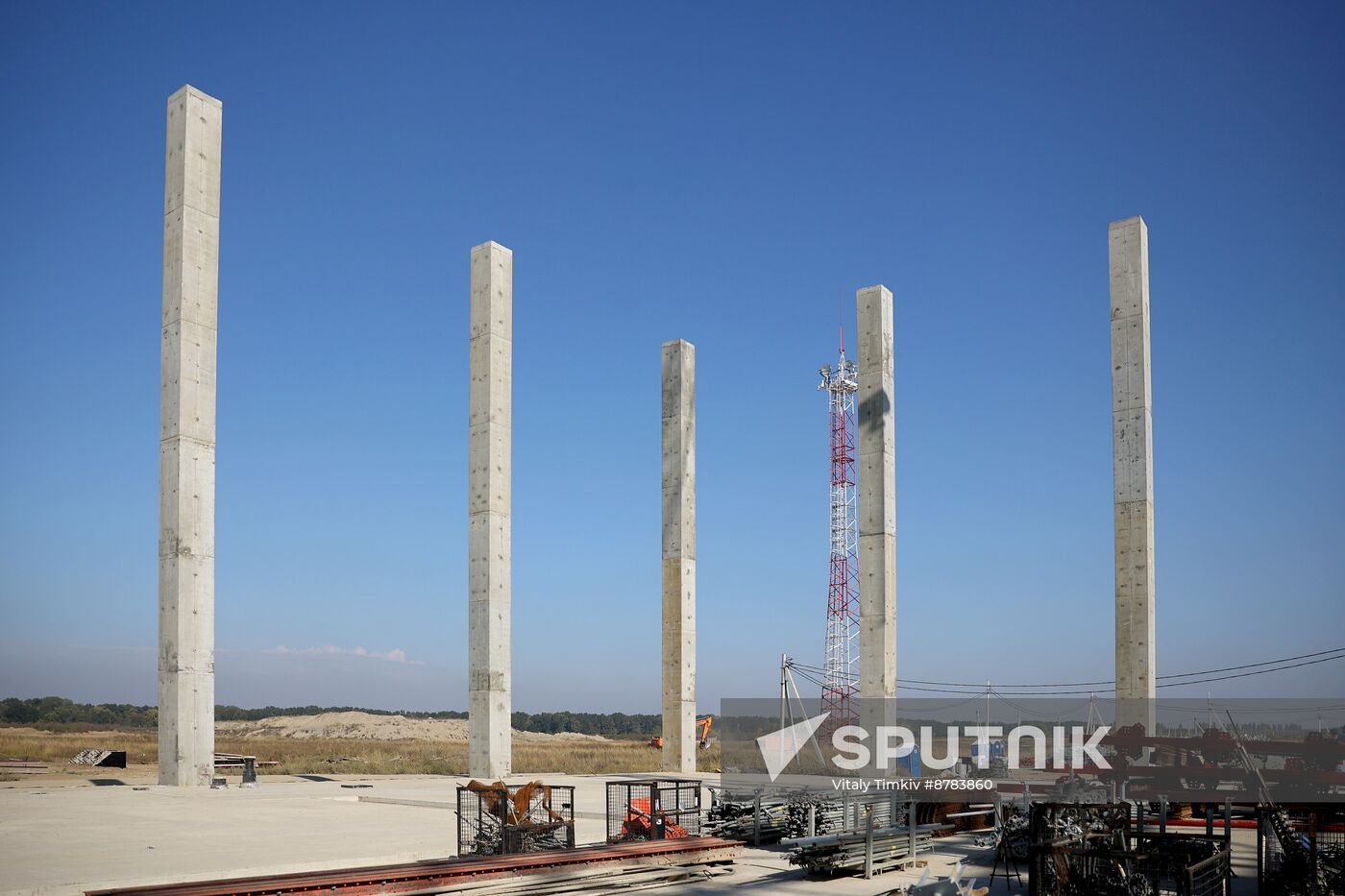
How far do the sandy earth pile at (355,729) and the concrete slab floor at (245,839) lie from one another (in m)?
57.6

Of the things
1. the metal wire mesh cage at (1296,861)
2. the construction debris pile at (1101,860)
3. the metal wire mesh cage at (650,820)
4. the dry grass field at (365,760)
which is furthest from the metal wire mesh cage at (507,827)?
the dry grass field at (365,760)

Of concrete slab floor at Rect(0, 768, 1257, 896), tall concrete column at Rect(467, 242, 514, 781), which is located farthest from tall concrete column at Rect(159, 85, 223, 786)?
tall concrete column at Rect(467, 242, 514, 781)

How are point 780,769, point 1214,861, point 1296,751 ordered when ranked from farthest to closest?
1. point 780,769
2. point 1296,751
3. point 1214,861

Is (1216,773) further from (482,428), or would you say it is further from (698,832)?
(482,428)

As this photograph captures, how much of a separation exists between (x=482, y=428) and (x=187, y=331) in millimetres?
6485

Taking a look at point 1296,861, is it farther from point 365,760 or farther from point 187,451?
point 365,760

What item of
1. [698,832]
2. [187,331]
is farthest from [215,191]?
[698,832]

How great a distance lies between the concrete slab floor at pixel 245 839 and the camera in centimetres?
1296

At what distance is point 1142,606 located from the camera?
19.2 m

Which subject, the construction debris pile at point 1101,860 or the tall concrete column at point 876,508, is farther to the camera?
the tall concrete column at point 876,508

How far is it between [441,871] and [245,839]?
14.3 feet

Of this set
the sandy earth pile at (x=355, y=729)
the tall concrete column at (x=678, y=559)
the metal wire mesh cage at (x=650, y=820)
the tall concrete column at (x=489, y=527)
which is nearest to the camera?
the metal wire mesh cage at (x=650, y=820)

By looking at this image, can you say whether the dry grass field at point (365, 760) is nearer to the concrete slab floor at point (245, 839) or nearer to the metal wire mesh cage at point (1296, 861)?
the concrete slab floor at point (245, 839)

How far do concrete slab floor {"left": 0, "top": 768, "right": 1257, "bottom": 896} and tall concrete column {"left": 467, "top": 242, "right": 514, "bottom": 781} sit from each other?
3.17m
